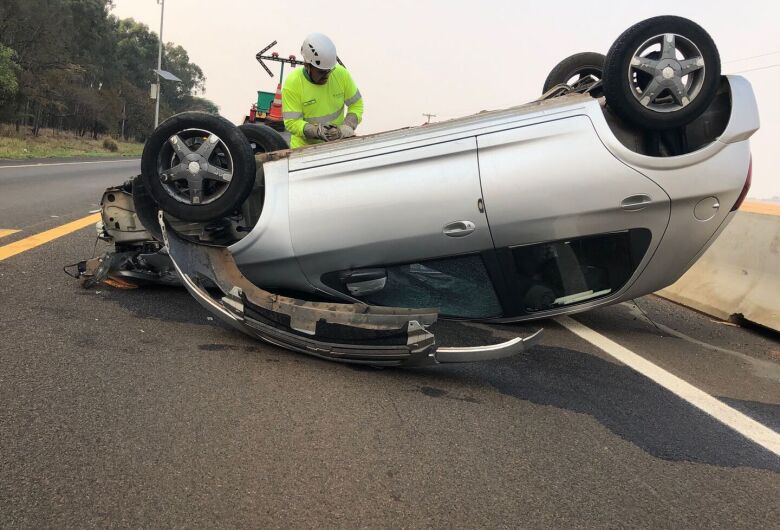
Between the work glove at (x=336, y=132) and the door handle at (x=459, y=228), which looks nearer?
the door handle at (x=459, y=228)

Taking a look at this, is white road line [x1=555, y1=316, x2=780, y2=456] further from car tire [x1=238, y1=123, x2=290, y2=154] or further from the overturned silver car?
car tire [x1=238, y1=123, x2=290, y2=154]

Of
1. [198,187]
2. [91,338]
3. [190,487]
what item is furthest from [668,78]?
[91,338]

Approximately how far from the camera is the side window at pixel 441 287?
12.8ft

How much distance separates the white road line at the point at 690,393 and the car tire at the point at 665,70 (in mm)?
1487

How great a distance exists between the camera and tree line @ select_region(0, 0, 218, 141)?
137 feet

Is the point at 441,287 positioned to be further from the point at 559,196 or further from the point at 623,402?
the point at 623,402

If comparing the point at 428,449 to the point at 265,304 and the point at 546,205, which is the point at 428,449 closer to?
the point at 265,304

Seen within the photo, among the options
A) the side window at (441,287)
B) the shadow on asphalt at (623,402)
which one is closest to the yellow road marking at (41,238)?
the side window at (441,287)

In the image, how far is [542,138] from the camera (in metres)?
3.77

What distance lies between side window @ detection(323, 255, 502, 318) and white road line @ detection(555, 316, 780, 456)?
974 mm

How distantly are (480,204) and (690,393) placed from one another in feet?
5.28

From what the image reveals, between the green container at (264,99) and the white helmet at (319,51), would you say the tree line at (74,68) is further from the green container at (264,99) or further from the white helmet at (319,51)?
the white helmet at (319,51)

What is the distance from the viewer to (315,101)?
542cm

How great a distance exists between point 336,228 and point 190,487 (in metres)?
1.89
